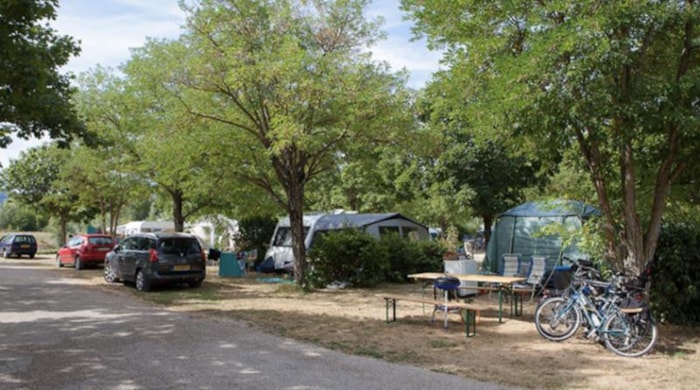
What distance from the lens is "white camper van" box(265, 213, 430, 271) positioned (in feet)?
55.4

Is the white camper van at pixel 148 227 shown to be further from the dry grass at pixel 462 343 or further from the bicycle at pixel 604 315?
the bicycle at pixel 604 315

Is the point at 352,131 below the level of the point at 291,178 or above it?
above

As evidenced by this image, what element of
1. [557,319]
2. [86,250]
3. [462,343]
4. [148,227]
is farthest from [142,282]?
[148,227]

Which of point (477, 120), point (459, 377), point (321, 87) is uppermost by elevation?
point (321, 87)

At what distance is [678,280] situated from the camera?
8.26 meters

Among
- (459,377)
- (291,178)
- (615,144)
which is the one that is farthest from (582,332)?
(291,178)

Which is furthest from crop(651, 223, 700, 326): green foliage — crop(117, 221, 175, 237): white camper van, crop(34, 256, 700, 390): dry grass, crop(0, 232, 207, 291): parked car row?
crop(117, 221, 175, 237): white camper van

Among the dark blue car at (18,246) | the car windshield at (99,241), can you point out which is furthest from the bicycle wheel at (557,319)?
the dark blue car at (18,246)

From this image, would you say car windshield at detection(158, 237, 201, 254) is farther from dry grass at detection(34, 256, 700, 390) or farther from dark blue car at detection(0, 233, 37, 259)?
dark blue car at detection(0, 233, 37, 259)

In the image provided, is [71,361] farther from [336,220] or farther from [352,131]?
[336,220]

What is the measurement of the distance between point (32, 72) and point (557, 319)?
7.91 metres

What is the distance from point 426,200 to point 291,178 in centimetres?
1458

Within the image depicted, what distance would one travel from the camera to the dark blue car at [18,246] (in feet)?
90.0

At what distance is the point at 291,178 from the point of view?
43.9 ft
